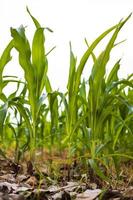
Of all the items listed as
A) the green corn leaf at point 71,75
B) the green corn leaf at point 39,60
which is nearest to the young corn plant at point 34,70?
the green corn leaf at point 39,60

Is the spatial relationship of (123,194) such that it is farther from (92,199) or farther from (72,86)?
(72,86)

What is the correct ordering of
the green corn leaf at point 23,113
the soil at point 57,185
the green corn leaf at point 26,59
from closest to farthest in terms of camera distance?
the soil at point 57,185
the green corn leaf at point 26,59
the green corn leaf at point 23,113

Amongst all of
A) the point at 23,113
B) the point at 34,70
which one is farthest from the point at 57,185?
the point at 34,70

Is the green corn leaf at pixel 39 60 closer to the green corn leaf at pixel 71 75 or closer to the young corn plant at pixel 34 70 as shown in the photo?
the young corn plant at pixel 34 70

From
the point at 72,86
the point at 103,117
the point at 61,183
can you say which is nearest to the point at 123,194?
the point at 61,183

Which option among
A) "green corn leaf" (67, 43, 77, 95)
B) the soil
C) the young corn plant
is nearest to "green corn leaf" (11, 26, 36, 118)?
the young corn plant

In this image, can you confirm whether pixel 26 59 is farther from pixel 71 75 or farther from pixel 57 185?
pixel 57 185

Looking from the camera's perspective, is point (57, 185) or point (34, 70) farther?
point (34, 70)

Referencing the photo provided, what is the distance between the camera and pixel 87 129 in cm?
201

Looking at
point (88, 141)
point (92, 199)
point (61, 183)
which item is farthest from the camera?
point (88, 141)

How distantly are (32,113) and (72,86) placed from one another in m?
0.24

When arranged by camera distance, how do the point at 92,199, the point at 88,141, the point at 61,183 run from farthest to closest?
the point at 88,141 → the point at 61,183 → the point at 92,199


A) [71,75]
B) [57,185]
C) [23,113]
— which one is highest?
[71,75]

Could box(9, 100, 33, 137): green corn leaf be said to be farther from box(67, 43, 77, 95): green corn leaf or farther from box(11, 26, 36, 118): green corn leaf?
box(67, 43, 77, 95): green corn leaf
